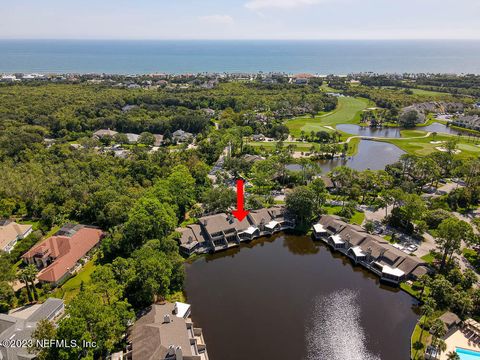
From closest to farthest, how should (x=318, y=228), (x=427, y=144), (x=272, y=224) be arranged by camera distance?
(x=318, y=228)
(x=272, y=224)
(x=427, y=144)

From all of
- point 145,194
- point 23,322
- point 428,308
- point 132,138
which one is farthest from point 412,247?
point 132,138

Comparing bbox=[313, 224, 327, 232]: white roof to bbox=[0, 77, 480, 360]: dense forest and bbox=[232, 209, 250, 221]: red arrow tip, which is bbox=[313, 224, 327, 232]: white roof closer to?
bbox=[0, 77, 480, 360]: dense forest

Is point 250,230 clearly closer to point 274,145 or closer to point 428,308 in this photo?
point 428,308

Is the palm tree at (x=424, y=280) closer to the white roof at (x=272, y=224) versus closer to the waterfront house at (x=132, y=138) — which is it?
the white roof at (x=272, y=224)

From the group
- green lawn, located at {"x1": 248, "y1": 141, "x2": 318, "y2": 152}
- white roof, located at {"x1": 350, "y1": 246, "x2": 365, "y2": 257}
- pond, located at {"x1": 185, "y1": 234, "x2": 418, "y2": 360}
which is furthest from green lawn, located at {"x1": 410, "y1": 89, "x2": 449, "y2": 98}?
pond, located at {"x1": 185, "y1": 234, "x2": 418, "y2": 360}

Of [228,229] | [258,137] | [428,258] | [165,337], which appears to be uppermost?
[165,337]

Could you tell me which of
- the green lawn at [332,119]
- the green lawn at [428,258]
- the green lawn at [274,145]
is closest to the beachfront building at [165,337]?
the green lawn at [428,258]
